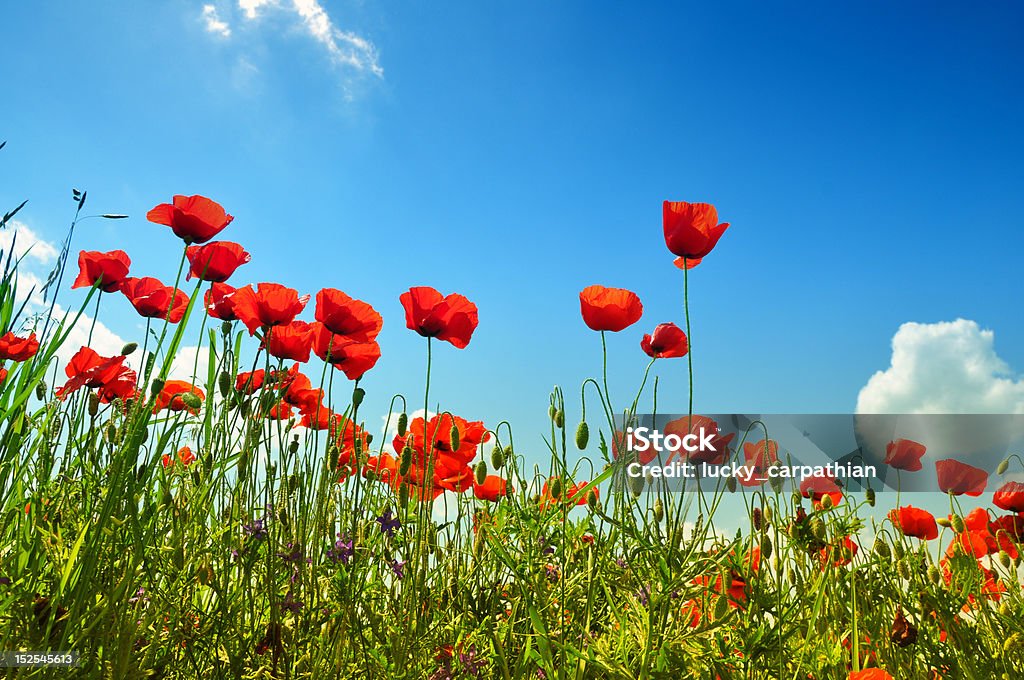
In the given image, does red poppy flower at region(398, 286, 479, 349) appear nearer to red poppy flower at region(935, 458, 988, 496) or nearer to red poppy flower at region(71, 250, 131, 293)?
red poppy flower at region(71, 250, 131, 293)

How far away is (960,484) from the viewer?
2768mm

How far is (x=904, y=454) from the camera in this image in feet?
9.03

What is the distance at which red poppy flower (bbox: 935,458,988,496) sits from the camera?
9.08 feet

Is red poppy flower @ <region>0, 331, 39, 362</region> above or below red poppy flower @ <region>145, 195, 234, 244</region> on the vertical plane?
below

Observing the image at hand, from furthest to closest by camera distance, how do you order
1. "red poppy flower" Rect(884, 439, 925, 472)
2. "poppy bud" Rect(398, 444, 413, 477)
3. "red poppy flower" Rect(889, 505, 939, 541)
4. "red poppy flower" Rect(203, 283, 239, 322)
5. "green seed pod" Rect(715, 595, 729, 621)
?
"red poppy flower" Rect(884, 439, 925, 472)
"red poppy flower" Rect(889, 505, 939, 541)
"red poppy flower" Rect(203, 283, 239, 322)
"poppy bud" Rect(398, 444, 413, 477)
"green seed pod" Rect(715, 595, 729, 621)

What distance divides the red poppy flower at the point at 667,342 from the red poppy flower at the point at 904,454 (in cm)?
126

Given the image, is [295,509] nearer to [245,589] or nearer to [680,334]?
[245,589]

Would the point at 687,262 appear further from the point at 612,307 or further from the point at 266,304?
the point at 266,304

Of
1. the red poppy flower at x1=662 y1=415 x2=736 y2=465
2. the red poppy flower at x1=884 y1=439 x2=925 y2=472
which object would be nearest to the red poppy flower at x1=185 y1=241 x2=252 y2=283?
the red poppy flower at x1=662 y1=415 x2=736 y2=465

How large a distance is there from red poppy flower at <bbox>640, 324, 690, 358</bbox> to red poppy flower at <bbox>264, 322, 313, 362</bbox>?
0.87m

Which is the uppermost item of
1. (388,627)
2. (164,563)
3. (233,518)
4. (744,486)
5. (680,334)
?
(680,334)

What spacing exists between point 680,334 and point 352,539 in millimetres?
920

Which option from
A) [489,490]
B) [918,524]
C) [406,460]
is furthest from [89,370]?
[918,524]

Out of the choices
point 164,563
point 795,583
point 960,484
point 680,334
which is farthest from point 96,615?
point 960,484
